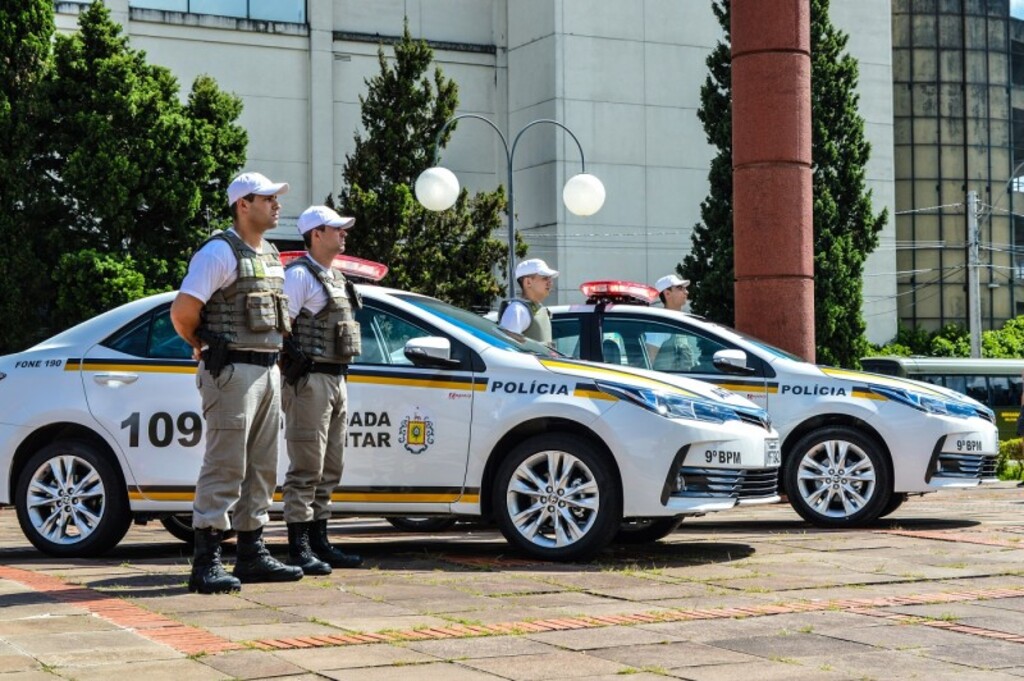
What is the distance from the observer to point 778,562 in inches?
364

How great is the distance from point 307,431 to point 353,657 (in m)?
2.68

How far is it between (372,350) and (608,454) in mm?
1535

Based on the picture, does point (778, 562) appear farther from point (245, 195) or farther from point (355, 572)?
point (245, 195)

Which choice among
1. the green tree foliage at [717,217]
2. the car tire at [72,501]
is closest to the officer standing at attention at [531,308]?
the car tire at [72,501]

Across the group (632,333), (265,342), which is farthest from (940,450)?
(265,342)

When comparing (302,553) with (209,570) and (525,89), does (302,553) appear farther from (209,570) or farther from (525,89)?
(525,89)

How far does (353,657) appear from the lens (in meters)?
6.07

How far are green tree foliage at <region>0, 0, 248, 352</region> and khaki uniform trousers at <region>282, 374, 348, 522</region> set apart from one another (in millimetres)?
22489

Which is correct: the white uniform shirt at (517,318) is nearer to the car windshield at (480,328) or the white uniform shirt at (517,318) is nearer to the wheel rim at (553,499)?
the car windshield at (480,328)

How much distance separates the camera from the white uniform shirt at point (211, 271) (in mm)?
7711

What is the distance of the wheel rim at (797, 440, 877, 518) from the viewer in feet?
38.8

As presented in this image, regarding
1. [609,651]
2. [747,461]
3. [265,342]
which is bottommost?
[609,651]

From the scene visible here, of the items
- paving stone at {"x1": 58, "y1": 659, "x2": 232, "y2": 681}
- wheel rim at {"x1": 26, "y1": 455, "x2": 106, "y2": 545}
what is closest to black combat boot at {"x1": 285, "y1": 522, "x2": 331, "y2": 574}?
wheel rim at {"x1": 26, "y1": 455, "x2": 106, "y2": 545}

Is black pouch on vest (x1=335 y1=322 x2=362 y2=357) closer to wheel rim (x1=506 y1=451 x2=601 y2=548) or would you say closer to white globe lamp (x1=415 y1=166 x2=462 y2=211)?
wheel rim (x1=506 y1=451 x2=601 y2=548)
